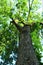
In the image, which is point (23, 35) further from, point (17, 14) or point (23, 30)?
point (17, 14)

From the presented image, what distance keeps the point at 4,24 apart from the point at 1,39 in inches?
33.8

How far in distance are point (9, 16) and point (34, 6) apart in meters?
1.75

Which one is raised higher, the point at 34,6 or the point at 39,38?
the point at 34,6

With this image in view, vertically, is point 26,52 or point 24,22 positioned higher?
point 24,22

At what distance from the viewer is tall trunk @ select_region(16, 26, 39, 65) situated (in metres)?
9.20

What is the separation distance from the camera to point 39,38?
13.0 meters

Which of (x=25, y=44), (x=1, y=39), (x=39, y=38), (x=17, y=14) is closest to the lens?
(x=25, y=44)

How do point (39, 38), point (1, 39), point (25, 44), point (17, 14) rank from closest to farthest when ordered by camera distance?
point (25, 44)
point (17, 14)
point (1, 39)
point (39, 38)

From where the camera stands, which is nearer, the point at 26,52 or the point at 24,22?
the point at 26,52

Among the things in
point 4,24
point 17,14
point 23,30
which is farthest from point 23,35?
point 4,24

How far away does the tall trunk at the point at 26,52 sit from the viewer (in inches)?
362

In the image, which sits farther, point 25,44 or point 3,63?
point 3,63

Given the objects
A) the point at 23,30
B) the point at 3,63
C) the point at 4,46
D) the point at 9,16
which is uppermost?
the point at 9,16

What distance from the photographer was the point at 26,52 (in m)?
9.39
